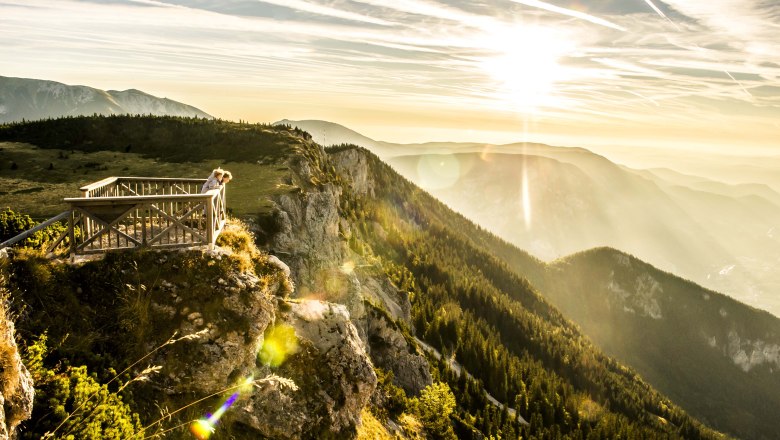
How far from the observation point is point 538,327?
414 ft

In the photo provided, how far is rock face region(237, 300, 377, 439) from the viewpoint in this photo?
47.2 ft

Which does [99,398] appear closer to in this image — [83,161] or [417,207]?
[83,161]

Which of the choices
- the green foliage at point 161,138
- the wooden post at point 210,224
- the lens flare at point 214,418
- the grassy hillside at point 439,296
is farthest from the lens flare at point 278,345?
the green foliage at point 161,138

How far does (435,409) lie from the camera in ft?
119

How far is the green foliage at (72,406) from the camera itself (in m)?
8.76

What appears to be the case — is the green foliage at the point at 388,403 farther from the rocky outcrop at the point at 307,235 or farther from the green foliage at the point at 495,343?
the green foliage at the point at 495,343

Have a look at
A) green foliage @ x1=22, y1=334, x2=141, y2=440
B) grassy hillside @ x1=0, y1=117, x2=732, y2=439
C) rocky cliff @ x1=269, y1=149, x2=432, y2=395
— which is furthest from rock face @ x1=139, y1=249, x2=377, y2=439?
rocky cliff @ x1=269, y1=149, x2=432, y2=395

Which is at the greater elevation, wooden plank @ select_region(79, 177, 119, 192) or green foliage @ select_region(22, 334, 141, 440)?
wooden plank @ select_region(79, 177, 119, 192)

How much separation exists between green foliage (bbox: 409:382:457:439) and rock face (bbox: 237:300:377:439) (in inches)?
573

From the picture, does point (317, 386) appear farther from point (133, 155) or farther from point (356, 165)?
point (356, 165)

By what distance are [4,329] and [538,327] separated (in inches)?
5231

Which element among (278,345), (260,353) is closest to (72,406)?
(260,353)

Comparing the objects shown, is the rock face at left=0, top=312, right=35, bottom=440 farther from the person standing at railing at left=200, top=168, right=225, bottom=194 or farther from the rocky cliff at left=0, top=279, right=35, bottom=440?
the person standing at railing at left=200, top=168, right=225, bottom=194

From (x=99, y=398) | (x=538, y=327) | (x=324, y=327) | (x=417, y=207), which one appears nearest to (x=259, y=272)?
(x=324, y=327)
